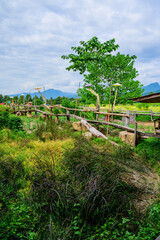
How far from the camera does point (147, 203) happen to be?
11.2 ft

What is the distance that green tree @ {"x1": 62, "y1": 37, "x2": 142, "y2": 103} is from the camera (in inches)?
719

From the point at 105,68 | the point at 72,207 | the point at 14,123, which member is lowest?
the point at 72,207

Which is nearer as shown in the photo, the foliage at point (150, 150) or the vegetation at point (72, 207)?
the vegetation at point (72, 207)

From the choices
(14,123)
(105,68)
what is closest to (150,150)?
(14,123)

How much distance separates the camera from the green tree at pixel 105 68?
18.2 m

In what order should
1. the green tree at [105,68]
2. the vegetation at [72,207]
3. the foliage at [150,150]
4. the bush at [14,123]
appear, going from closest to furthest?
1. the vegetation at [72,207]
2. the foliage at [150,150]
3. the bush at [14,123]
4. the green tree at [105,68]

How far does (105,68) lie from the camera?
18.6m

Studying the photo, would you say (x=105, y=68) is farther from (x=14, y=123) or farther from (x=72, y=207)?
(x=72, y=207)

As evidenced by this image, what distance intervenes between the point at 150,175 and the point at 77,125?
602 centimetres

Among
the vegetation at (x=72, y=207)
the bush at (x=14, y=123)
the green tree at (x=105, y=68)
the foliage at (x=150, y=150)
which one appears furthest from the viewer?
the green tree at (x=105, y=68)

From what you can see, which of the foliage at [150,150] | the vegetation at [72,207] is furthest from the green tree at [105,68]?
the vegetation at [72,207]

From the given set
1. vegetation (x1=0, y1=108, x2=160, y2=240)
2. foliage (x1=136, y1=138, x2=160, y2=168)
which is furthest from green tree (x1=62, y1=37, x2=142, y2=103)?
vegetation (x1=0, y1=108, x2=160, y2=240)

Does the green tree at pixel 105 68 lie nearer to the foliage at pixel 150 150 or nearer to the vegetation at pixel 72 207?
the foliage at pixel 150 150

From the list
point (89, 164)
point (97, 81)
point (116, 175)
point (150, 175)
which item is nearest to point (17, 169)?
point (89, 164)
